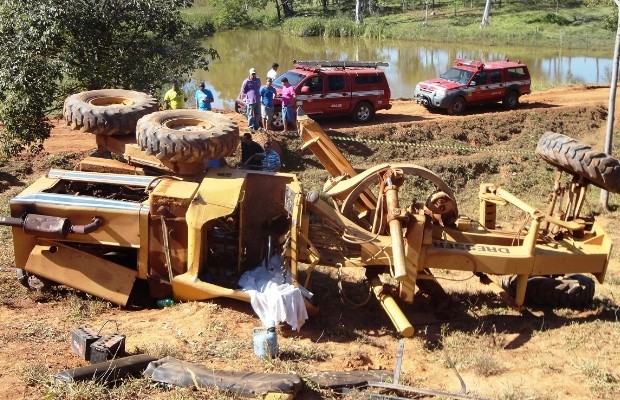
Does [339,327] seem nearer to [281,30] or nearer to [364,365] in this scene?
[364,365]

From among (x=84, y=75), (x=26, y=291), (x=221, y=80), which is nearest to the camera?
(x=26, y=291)

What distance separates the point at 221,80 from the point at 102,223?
2473cm

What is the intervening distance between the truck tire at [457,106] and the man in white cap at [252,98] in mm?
7488

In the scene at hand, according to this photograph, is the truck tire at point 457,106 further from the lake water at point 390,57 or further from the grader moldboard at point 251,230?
the grader moldboard at point 251,230

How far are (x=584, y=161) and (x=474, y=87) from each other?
50.3ft

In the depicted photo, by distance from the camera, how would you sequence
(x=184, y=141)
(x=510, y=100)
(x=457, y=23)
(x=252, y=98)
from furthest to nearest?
(x=457, y=23)
(x=510, y=100)
(x=252, y=98)
(x=184, y=141)

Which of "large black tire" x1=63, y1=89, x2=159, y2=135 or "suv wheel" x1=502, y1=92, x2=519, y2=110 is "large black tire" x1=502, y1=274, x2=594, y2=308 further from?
"suv wheel" x1=502, y1=92, x2=519, y2=110

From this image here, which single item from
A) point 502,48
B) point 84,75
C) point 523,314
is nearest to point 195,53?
point 84,75

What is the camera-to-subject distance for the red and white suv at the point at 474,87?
75.3ft

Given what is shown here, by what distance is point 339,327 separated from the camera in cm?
823

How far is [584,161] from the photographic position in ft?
27.4

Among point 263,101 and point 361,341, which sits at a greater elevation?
point 263,101

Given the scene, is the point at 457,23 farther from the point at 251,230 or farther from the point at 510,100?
the point at 251,230

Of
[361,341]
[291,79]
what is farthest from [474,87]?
[361,341]
